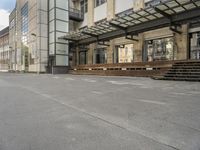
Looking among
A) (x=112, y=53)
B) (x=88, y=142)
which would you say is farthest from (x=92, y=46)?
(x=88, y=142)

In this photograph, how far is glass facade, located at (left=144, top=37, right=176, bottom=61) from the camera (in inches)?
837

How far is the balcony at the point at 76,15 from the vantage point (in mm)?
34125

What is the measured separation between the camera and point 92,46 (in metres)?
31.7

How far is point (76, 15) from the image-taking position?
1355 inches

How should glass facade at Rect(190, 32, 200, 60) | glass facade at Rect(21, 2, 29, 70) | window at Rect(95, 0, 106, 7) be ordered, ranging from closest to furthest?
glass facade at Rect(190, 32, 200, 60) → window at Rect(95, 0, 106, 7) → glass facade at Rect(21, 2, 29, 70)

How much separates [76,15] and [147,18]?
18.0m

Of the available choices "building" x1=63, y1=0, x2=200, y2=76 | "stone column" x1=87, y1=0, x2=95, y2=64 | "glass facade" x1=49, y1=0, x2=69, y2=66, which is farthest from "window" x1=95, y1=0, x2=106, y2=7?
"glass facade" x1=49, y1=0, x2=69, y2=66

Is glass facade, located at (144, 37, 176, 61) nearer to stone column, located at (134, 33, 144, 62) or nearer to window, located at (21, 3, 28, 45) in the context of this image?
stone column, located at (134, 33, 144, 62)

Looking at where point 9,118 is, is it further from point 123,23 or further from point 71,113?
point 123,23

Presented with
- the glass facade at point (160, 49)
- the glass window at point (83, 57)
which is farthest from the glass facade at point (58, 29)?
the glass facade at point (160, 49)

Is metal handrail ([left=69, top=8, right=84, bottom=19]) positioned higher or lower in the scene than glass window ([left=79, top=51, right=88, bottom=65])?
higher

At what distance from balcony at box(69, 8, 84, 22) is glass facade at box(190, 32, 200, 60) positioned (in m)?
19.9

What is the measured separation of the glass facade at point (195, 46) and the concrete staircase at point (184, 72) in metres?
3.64

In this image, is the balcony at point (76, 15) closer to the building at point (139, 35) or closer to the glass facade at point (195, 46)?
the building at point (139, 35)
